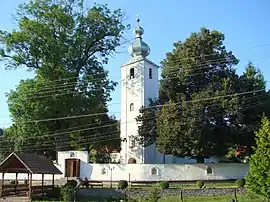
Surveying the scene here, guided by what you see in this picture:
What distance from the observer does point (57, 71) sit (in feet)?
140

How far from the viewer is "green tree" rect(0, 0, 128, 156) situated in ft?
137

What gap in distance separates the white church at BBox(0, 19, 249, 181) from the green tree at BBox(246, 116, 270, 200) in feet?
53.4

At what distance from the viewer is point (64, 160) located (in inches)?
1606

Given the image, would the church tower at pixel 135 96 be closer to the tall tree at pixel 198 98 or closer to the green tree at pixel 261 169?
the tall tree at pixel 198 98

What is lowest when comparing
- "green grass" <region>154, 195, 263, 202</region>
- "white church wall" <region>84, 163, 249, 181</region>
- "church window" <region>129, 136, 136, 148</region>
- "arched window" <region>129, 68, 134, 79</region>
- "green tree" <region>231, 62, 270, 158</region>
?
"green grass" <region>154, 195, 263, 202</region>

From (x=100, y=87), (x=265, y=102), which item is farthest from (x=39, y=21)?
(x=265, y=102)

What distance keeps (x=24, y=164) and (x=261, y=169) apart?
1562 centimetres

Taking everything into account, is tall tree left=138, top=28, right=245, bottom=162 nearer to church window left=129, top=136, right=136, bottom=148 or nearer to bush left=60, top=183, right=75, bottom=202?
church window left=129, top=136, right=136, bottom=148

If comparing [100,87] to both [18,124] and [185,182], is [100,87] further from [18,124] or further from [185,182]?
[185,182]

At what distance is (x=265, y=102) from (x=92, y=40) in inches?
685

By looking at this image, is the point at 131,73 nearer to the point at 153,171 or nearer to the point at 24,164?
the point at 153,171

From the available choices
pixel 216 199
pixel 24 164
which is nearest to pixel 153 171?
pixel 216 199

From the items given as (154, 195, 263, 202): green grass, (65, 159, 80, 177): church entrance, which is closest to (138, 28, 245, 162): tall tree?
(65, 159, 80, 177): church entrance

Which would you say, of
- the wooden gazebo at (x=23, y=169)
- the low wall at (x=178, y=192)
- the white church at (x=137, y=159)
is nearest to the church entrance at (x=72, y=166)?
the white church at (x=137, y=159)
